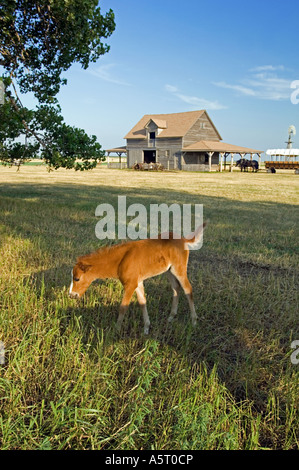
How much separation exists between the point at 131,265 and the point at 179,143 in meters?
48.5

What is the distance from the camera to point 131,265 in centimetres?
390

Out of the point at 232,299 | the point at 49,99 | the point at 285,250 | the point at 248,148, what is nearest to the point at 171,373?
the point at 232,299

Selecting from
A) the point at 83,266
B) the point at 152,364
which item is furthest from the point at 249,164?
the point at 152,364

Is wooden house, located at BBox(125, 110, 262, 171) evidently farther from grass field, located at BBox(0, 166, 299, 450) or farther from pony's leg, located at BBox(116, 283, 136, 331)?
pony's leg, located at BBox(116, 283, 136, 331)

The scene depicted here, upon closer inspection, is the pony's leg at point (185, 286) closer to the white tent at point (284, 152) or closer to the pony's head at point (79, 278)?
the pony's head at point (79, 278)

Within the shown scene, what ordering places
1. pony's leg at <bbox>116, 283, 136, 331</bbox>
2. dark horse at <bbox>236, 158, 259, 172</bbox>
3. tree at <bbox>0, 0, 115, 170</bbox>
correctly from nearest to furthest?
pony's leg at <bbox>116, 283, 136, 331</bbox>
tree at <bbox>0, 0, 115, 170</bbox>
dark horse at <bbox>236, 158, 259, 172</bbox>

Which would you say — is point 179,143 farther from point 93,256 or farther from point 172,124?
point 93,256

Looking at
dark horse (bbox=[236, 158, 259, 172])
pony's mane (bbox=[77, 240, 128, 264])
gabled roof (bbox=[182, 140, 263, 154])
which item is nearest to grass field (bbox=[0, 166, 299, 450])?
pony's mane (bbox=[77, 240, 128, 264])

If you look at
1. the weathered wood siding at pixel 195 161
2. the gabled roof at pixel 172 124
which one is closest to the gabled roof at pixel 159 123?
the gabled roof at pixel 172 124

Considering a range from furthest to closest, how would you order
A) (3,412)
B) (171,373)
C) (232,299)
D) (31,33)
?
(31,33), (232,299), (171,373), (3,412)

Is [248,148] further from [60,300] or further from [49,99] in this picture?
[60,300]

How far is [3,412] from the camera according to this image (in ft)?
9.18

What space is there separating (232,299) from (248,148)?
178ft

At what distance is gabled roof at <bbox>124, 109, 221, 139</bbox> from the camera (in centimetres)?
5100
